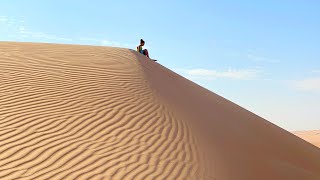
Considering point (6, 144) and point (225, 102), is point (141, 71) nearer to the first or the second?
point (225, 102)

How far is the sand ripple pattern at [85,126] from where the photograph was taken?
22.7ft

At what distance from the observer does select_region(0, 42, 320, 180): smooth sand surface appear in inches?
281

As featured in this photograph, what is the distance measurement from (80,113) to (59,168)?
2659 millimetres

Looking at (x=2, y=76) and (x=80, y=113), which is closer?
(x=80, y=113)

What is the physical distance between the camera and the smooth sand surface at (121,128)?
23.4 feet

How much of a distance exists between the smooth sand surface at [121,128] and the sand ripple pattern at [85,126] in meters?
0.02

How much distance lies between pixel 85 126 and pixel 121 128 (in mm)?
707

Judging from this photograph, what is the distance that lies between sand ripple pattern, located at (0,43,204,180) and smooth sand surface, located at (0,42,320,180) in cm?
2

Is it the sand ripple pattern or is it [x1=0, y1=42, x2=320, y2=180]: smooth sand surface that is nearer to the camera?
the sand ripple pattern

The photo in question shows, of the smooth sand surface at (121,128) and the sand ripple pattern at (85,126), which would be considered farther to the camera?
the smooth sand surface at (121,128)

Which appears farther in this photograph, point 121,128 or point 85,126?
point 121,128

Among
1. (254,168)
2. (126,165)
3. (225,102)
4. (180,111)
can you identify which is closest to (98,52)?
(225,102)

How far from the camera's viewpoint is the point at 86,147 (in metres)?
7.59

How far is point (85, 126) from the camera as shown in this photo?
28.2ft
